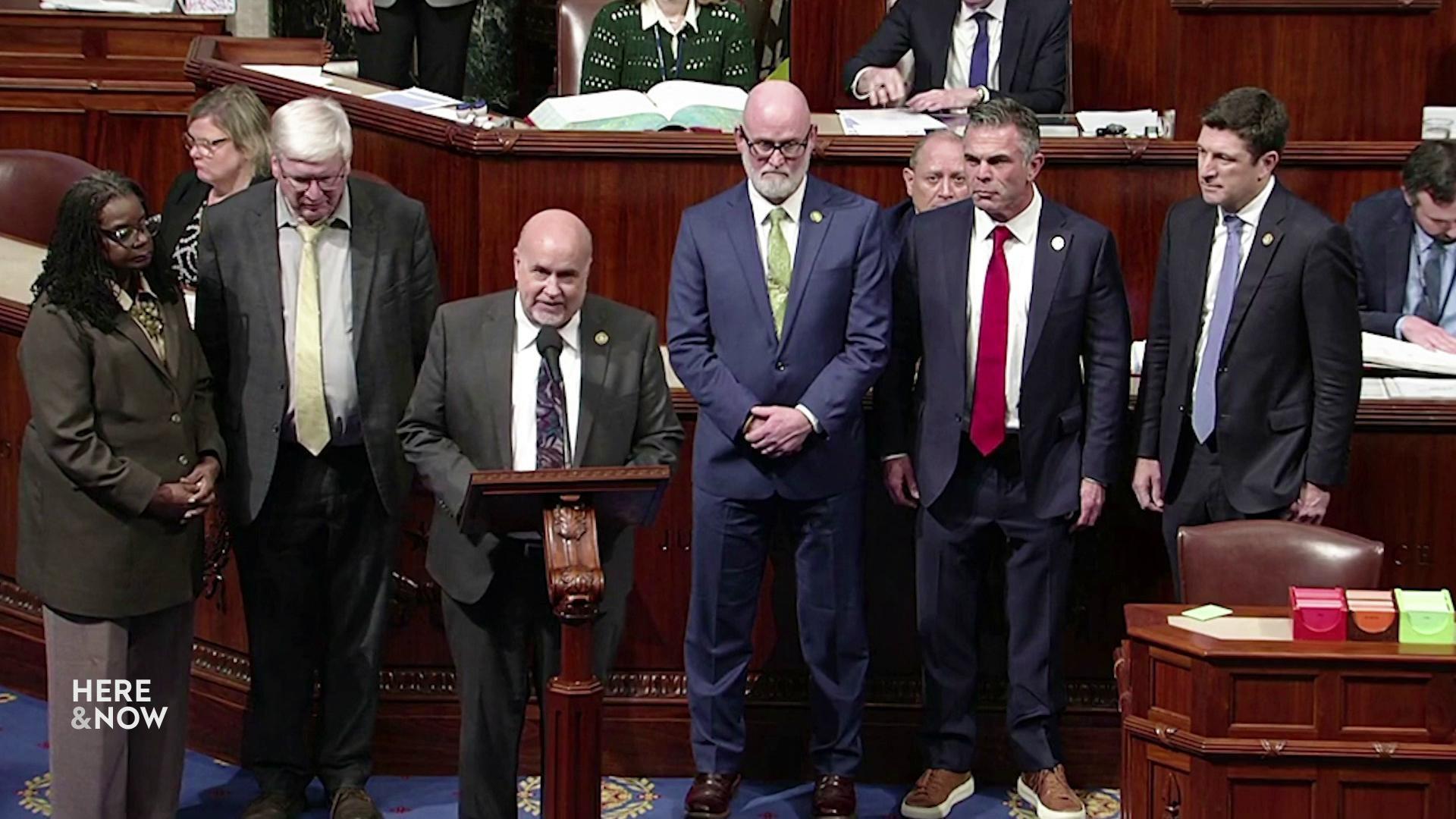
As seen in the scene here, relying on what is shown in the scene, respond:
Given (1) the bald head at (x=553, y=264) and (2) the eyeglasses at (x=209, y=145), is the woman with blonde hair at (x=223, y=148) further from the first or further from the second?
(1) the bald head at (x=553, y=264)

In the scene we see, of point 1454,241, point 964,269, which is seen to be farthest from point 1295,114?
point 964,269

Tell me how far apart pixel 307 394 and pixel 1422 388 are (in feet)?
8.85

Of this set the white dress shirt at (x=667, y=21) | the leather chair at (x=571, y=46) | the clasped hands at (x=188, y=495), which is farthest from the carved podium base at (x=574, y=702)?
the leather chair at (x=571, y=46)

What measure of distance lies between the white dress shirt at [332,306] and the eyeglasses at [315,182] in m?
0.10

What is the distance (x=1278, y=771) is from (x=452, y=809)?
2.18 m

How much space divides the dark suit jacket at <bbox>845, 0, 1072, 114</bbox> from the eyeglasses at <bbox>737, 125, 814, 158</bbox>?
4.83 ft

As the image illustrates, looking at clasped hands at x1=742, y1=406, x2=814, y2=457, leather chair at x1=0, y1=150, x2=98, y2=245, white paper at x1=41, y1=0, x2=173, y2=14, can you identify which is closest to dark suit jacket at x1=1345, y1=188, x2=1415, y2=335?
clasped hands at x1=742, y1=406, x2=814, y2=457

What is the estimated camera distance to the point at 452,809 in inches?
212

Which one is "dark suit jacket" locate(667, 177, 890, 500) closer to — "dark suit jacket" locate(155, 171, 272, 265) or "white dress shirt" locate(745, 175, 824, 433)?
"white dress shirt" locate(745, 175, 824, 433)

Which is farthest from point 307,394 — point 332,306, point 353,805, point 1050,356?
point 1050,356

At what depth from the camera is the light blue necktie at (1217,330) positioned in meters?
5.14

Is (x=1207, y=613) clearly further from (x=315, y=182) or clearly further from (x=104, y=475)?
(x=104, y=475)

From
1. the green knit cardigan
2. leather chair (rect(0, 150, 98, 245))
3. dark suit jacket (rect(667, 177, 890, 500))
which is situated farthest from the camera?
leather chair (rect(0, 150, 98, 245))

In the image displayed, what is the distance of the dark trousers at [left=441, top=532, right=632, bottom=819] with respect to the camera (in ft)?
15.1
